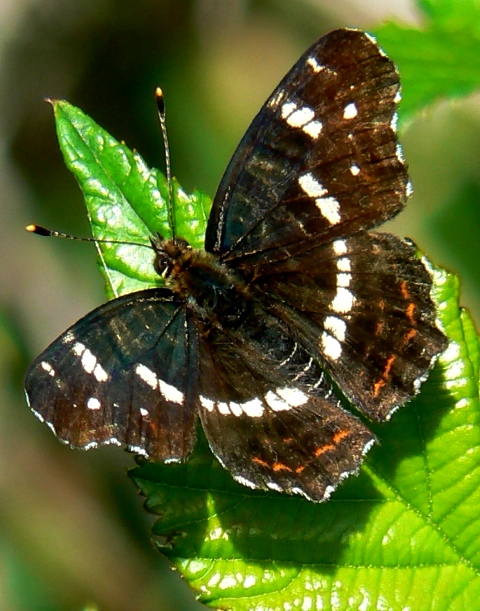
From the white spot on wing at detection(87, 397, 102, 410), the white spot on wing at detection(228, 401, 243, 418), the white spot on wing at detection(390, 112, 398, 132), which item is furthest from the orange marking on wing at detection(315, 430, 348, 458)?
the white spot on wing at detection(390, 112, 398, 132)

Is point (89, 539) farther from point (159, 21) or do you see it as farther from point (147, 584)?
point (159, 21)

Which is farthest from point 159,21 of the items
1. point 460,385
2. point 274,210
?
point 460,385

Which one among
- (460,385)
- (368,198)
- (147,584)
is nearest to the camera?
(460,385)

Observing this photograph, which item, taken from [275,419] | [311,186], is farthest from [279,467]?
[311,186]

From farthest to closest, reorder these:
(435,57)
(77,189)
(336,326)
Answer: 1. (77,189)
2. (435,57)
3. (336,326)

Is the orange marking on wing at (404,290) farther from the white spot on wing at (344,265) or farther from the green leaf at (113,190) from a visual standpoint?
the green leaf at (113,190)

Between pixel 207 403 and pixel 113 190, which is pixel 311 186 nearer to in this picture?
pixel 113 190

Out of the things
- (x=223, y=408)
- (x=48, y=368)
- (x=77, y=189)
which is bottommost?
(x=223, y=408)
